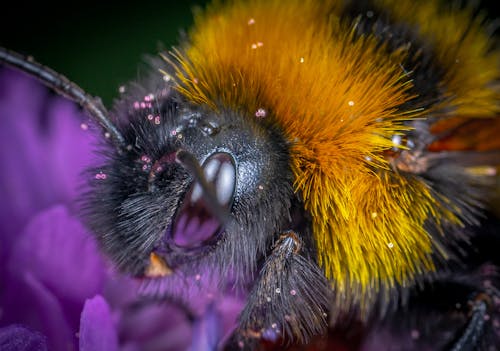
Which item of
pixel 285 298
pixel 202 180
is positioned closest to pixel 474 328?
pixel 285 298

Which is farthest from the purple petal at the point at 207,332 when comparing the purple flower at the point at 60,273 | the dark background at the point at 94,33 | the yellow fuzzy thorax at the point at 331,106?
the dark background at the point at 94,33

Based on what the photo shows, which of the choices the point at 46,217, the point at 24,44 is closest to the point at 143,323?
the point at 46,217

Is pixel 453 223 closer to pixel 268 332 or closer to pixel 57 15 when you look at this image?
pixel 268 332

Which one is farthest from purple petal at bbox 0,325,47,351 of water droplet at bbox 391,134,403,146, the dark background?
the dark background

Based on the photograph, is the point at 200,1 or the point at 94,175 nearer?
the point at 94,175

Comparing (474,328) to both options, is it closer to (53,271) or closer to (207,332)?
(207,332)

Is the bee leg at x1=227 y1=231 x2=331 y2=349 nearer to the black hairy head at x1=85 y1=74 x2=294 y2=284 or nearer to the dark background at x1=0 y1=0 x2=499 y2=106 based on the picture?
the black hairy head at x1=85 y1=74 x2=294 y2=284
